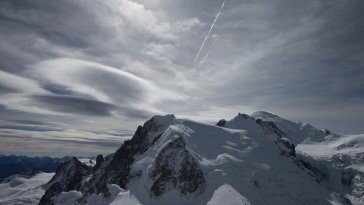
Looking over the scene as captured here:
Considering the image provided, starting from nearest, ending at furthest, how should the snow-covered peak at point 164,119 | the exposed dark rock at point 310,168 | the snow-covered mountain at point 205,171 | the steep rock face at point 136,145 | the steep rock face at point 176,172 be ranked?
the snow-covered mountain at point 205,171 → the steep rock face at point 176,172 → the exposed dark rock at point 310,168 → the steep rock face at point 136,145 → the snow-covered peak at point 164,119

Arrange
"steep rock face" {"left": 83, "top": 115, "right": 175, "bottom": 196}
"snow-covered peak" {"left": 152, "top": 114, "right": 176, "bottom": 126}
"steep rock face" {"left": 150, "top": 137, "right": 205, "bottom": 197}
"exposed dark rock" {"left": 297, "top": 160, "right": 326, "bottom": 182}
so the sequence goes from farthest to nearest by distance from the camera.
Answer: "snow-covered peak" {"left": 152, "top": 114, "right": 176, "bottom": 126}, "steep rock face" {"left": 83, "top": 115, "right": 175, "bottom": 196}, "exposed dark rock" {"left": 297, "top": 160, "right": 326, "bottom": 182}, "steep rock face" {"left": 150, "top": 137, "right": 205, "bottom": 197}

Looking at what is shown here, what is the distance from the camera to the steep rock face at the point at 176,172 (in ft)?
322

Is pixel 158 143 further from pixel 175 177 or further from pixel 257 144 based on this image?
pixel 257 144

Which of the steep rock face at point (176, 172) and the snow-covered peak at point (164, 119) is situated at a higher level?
the snow-covered peak at point (164, 119)

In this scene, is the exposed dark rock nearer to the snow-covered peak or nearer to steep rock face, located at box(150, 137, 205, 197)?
steep rock face, located at box(150, 137, 205, 197)

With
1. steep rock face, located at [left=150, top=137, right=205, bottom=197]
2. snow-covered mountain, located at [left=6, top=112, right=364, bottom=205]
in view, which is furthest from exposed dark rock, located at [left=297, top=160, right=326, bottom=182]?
steep rock face, located at [left=150, top=137, right=205, bottom=197]

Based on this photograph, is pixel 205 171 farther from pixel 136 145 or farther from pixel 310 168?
A: pixel 310 168

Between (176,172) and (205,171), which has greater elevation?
(205,171)

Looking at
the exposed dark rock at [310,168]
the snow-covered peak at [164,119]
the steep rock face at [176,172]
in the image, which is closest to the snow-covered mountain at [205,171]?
the steep rock face at [176,172]

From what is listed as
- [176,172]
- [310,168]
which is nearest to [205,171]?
[176,172]

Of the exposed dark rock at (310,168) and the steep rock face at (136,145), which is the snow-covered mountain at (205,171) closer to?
the steep rock face at (136,145)

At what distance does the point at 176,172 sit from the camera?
102m

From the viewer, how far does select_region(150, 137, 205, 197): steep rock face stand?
98188 millimetres

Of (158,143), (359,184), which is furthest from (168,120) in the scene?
(359,184)
